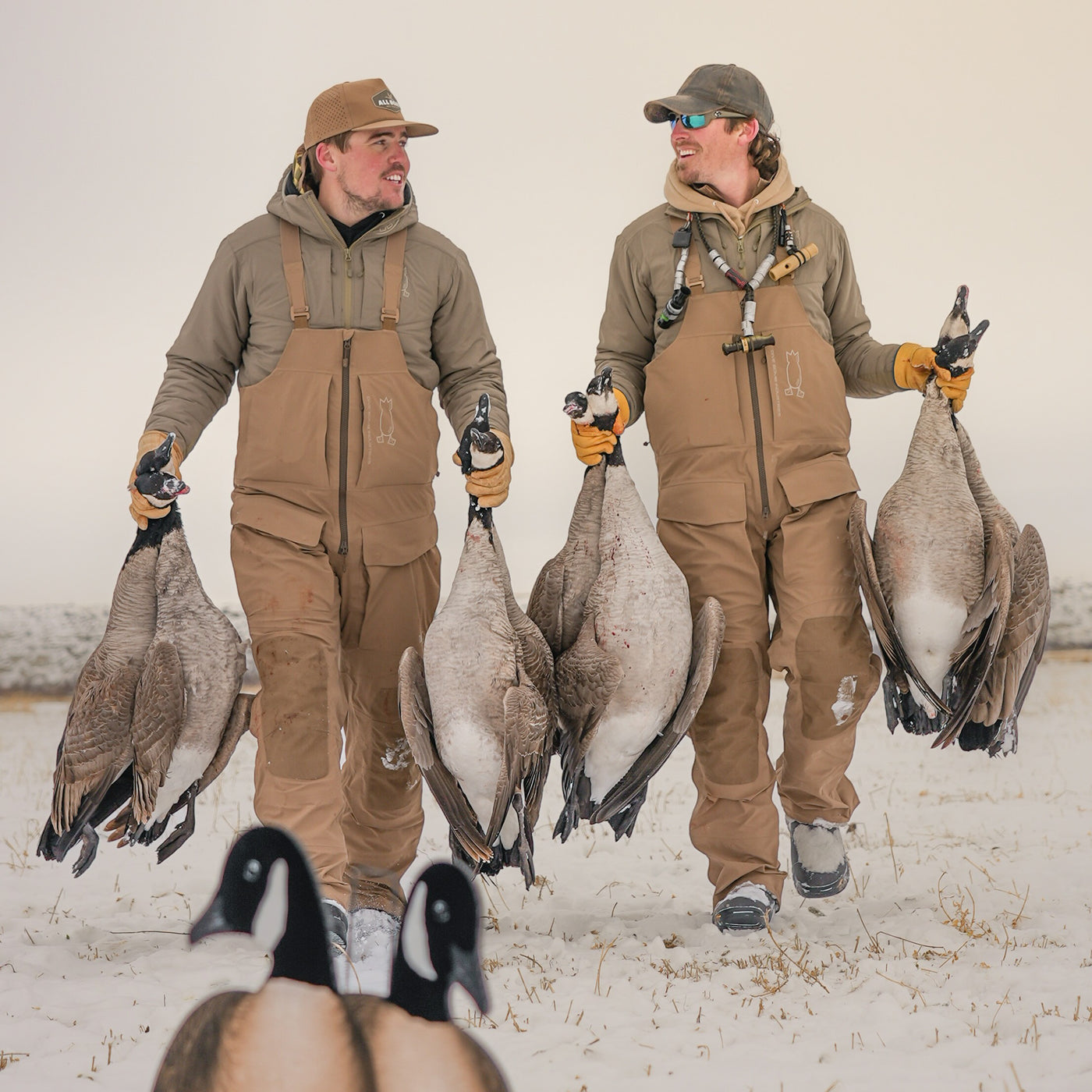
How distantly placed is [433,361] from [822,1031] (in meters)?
2.81

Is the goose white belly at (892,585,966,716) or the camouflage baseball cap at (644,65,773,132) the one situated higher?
the camouflage baseball cap at (644,65,773,132)

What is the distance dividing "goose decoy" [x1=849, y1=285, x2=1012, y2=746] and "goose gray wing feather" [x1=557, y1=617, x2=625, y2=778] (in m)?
1.02

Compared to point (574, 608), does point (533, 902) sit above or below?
below

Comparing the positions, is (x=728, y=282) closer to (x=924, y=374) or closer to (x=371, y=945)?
(x=924, y=374)

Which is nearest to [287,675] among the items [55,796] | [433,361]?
[55,796]

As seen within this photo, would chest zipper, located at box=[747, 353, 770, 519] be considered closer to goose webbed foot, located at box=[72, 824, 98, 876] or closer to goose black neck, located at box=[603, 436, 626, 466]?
goose black neck, located at box=[603, 436, 626, 466]

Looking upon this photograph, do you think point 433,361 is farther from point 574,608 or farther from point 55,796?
point 55,796

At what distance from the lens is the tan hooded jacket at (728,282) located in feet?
14.0

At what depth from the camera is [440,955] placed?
1.65 m

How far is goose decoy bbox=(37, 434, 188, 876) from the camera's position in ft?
12.0

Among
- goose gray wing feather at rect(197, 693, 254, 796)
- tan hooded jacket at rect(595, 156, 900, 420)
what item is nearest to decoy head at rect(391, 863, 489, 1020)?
goose gray wing feather at rect(197, 693, 254, 796)

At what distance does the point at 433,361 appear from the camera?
4.32 metres

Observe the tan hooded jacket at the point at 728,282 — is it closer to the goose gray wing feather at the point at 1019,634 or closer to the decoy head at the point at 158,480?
the goose gray wing feather at the point at 1019,634

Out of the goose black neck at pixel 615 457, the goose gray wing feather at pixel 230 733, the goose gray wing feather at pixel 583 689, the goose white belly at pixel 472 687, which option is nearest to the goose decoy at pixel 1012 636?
the goose black neck at pixel 615 457
